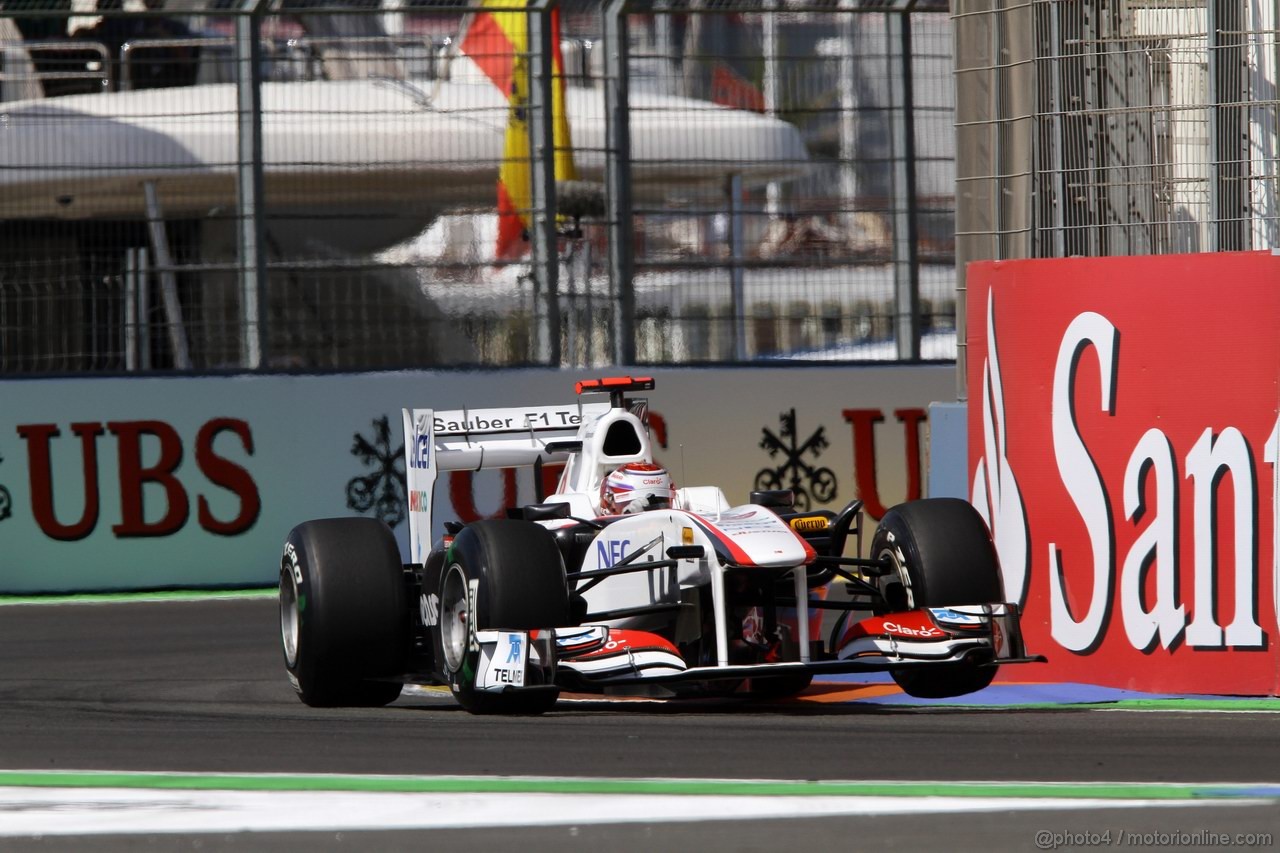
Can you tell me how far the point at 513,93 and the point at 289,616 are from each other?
678 cm

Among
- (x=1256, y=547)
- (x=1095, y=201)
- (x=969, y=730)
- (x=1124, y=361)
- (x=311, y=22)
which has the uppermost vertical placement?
(x=311, y=22)

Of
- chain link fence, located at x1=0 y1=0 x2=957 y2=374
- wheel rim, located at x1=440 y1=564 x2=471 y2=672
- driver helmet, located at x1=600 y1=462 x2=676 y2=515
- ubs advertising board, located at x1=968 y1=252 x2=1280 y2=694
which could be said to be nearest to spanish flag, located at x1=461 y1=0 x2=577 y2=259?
chain link fence, located at x1=0 y1=0 x2=957 y2=374

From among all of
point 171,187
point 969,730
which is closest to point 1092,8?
point 969,730

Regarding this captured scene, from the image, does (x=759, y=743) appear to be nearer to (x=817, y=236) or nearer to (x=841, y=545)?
(x=841, y=545)

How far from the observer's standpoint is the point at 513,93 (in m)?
15.6

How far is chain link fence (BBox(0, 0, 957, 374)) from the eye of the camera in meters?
15.1

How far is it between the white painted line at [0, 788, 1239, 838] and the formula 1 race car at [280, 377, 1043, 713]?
1.86 metres

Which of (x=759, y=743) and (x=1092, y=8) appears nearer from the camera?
(x=759, y=743)

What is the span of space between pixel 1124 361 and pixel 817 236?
695cm

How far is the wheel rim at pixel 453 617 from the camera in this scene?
8672 mm

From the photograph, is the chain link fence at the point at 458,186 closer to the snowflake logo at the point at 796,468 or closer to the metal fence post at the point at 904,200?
the metal fence post at the point at 904,200

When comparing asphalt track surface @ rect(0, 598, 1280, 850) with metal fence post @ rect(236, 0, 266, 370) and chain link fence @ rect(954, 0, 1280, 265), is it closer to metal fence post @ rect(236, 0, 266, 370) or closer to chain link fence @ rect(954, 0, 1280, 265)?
chain link fence @ rect(954, 0, 1280, 265)

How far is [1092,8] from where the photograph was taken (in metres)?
9.83

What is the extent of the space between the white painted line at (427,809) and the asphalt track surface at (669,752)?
0.20 feet
